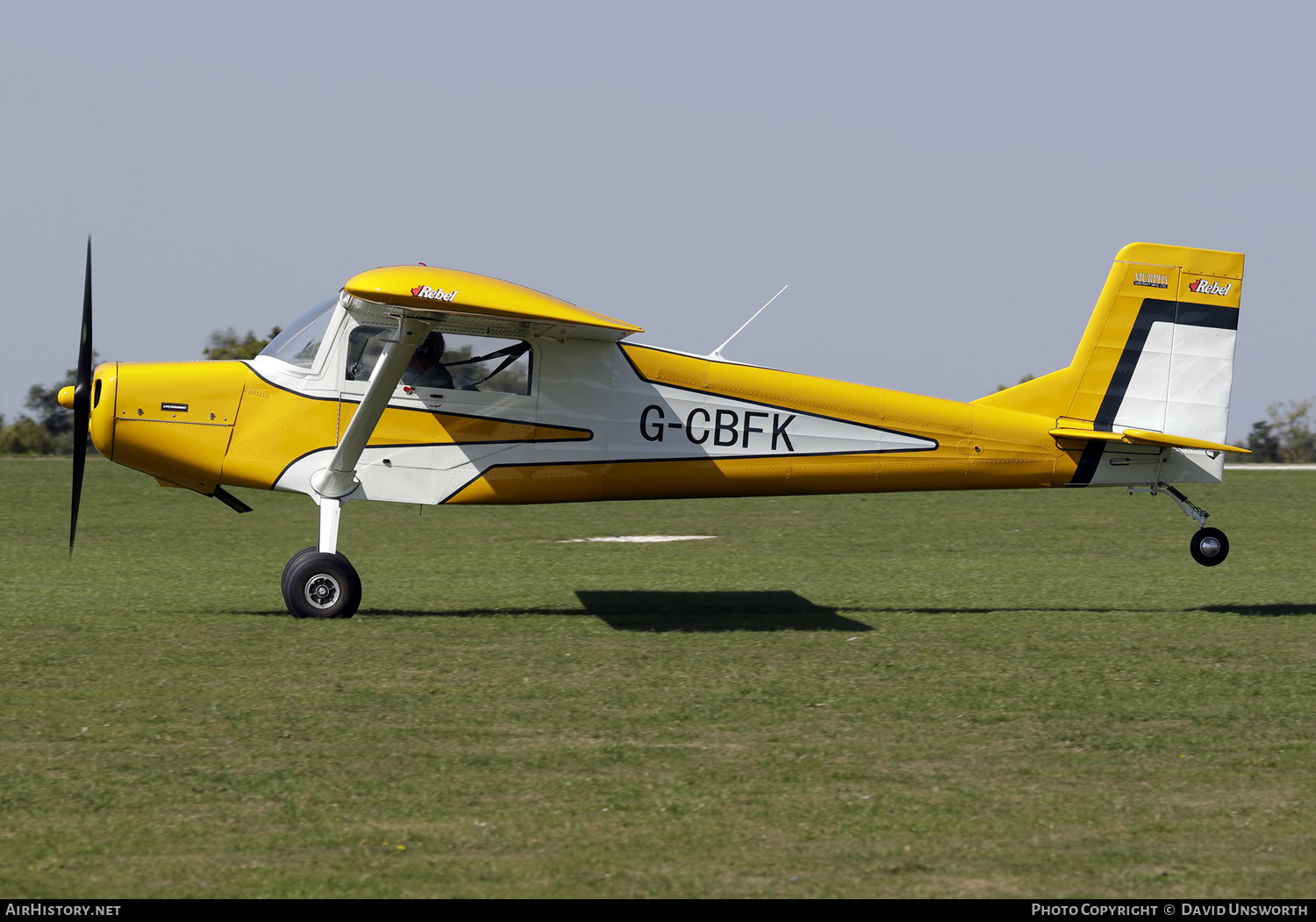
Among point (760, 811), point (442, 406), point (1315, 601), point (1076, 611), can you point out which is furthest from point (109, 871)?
point (1315, 601)

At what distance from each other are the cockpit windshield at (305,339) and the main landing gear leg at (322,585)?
1.41 metres

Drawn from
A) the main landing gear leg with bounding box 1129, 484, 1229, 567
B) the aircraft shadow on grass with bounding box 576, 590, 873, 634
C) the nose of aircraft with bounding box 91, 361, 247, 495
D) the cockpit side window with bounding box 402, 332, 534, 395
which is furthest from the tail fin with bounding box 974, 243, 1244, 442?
the nose of aircraft with bounding box 91, 361, 247, 495

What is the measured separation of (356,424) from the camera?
10.5 metres

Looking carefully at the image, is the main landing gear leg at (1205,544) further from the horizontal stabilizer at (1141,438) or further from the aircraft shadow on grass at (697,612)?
the aircraft shadow on grass at (697,612)

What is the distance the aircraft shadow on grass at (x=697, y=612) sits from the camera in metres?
10.7

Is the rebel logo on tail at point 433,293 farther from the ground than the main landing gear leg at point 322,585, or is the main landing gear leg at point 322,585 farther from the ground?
the rebel logo on tail at point 433,293

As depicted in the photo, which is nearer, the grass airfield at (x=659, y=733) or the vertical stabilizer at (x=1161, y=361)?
the grass airfield at (x=659, y=733)

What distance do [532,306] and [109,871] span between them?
18.7 ft

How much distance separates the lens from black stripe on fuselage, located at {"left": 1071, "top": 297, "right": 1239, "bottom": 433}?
12359mm

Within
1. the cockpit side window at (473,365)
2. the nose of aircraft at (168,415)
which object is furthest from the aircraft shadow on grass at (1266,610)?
the nose of aircraft at (168,415)

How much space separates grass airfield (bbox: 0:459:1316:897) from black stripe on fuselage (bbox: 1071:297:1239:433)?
6.14 ft

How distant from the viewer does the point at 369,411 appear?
34.3ft

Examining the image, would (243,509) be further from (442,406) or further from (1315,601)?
(1315,601)

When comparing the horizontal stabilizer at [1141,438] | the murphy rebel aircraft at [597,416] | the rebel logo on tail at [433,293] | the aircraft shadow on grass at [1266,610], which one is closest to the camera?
the rebel logo on tail at [433,293]
